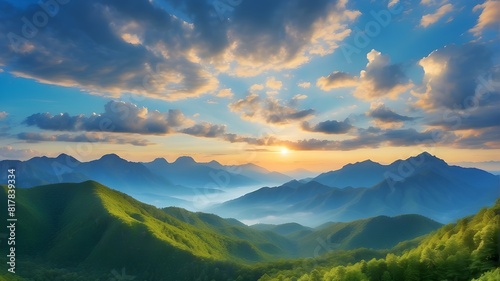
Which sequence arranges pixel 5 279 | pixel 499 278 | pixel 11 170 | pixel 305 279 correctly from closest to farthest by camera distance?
pixel 499 278 < pixel 305 279 < pixel 11 170 < pixel 5 279

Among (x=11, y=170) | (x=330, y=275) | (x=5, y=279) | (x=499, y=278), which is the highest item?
(x=11, y=170)

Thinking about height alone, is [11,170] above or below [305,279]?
above

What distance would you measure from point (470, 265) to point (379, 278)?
77.4 ft

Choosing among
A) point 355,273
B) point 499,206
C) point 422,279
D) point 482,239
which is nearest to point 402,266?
point 422,279

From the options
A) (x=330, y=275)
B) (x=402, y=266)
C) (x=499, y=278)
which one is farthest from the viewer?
(x=330, y=275)

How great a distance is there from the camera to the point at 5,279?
17900 cm

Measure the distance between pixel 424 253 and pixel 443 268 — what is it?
7911mm

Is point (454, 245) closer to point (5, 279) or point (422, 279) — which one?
point (422, 279)

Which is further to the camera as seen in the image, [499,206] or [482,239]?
[499,206]

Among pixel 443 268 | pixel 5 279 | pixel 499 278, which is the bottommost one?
pixel 5 279

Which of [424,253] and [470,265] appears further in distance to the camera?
[424,253]

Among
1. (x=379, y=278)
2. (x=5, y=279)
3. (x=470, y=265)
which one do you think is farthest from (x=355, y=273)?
(x=5, y=279)

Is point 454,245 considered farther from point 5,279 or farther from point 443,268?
→ point 5,279

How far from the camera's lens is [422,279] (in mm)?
84500
